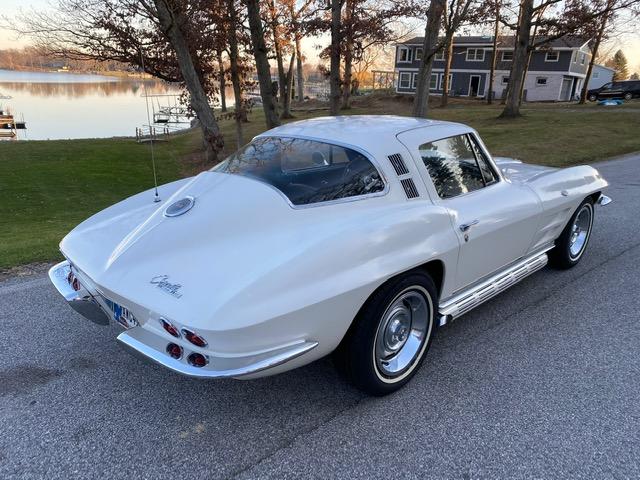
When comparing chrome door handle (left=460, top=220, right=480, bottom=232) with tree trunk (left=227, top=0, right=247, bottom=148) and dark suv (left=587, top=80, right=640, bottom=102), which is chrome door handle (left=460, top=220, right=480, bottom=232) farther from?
dark suv (left=587, top=80, right=640, bottom=102)

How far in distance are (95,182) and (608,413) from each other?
13157 millimetres

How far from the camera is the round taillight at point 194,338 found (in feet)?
6.81

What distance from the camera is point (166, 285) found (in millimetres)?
2279

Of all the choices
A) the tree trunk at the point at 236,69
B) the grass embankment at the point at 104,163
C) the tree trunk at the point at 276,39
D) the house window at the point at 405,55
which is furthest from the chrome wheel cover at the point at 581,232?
the house window at the point at 405,55

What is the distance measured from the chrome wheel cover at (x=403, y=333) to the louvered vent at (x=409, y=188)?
0.59 meters

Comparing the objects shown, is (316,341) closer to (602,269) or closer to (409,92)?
(602,269)

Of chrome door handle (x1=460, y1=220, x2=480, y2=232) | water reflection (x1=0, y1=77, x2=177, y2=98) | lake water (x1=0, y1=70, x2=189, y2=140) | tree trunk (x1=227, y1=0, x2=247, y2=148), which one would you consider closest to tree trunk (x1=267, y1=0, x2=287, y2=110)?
tree trunk (x1=227, y1=0, x2=247, y2=148)

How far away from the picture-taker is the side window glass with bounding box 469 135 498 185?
139 inches

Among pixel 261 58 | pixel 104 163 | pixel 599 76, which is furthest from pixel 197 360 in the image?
pixel 599 76

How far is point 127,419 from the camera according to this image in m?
2.50

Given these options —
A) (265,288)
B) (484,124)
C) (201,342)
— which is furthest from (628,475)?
(484,124)

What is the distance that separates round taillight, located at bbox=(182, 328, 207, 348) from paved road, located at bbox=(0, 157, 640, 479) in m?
0.61

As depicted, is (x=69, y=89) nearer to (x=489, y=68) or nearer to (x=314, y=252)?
(x=489, y=68)

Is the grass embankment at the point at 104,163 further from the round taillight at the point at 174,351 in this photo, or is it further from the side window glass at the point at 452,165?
the side window glass at the point at 452,165
